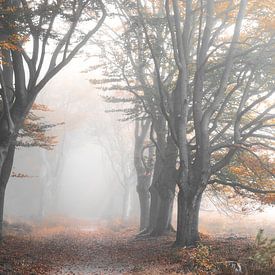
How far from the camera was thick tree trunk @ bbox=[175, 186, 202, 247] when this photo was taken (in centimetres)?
1241

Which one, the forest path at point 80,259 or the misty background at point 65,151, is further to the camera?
the misty background at point 65,151

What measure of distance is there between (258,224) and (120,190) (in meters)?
21.9

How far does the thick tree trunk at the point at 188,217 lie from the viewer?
489 inches

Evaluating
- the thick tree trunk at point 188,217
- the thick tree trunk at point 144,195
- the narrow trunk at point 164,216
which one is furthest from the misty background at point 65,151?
the thick tree trunk at point 188,217

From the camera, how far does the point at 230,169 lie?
15164 millimetres

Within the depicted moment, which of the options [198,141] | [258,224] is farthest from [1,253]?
[258,224]

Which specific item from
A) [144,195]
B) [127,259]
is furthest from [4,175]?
[144,195]

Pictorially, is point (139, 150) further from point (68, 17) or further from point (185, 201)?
point (68, 17)

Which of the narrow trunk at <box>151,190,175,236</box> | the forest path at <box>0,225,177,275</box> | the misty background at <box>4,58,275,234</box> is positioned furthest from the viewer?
the misty background at <box>4,58,275,234</box>

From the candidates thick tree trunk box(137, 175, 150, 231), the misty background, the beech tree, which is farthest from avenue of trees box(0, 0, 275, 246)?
the misty background

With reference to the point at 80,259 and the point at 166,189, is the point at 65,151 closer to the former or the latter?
the point at 166,189

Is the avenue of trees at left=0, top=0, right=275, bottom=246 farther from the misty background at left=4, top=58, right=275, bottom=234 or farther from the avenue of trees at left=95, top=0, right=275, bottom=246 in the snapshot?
the misty background at left=4, top=58, right=275, bottom=234

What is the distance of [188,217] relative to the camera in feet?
40.8

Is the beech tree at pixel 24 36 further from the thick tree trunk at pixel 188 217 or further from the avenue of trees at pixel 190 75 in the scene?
the thick tree trunk at pixel 188 217
